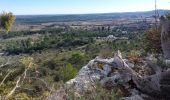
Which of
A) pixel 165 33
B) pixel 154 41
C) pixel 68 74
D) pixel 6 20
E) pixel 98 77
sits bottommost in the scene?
pixel 68 74

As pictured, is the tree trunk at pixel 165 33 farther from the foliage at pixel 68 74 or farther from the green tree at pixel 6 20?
the foliage at pixel 68 74

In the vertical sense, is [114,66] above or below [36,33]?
above

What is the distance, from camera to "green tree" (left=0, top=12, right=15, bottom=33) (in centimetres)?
708

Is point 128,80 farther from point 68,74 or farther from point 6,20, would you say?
point 68,74

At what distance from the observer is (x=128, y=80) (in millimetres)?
7223

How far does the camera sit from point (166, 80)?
6.91 m

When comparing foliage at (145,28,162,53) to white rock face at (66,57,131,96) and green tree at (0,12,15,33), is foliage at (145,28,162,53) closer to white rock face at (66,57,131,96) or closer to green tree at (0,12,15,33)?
white rock face at (66,57,131,96)

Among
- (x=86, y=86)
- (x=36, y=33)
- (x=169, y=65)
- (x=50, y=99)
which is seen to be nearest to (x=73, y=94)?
(x=50, y=99)

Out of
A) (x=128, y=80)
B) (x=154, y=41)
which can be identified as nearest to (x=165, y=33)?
(x=128, y=80)

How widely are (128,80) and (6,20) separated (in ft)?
9.29

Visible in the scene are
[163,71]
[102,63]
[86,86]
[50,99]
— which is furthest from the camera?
[102,63]

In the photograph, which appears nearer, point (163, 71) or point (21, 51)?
point (163, 71)

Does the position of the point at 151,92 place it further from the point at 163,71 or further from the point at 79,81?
the point at 79,81

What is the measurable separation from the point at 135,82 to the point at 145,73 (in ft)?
2.34
